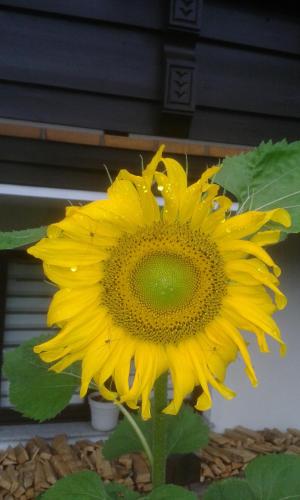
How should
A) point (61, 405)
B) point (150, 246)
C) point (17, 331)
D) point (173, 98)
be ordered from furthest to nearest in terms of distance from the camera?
point (17, 331) → point (173, 98) → point (61, 405) → point (150, 246)

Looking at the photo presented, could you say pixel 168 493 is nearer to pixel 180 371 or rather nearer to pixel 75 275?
pixel 180 371

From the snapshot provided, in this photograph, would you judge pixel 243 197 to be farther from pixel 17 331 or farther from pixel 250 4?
pixel 17 331

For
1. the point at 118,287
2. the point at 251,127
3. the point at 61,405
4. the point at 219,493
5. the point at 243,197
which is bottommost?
the point at 219,493

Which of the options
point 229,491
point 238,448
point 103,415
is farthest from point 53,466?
point 229,491

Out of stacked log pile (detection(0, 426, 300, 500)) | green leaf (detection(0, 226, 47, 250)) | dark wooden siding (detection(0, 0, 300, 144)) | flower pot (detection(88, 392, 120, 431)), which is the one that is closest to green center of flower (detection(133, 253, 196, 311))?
green leaf (detection(0, 226, 47, 250))

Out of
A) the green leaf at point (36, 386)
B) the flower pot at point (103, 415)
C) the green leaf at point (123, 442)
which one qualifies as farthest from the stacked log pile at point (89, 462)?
the green leaf at point (36, 386)

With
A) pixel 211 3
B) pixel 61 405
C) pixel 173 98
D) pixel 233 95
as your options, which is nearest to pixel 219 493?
pixel 61 405

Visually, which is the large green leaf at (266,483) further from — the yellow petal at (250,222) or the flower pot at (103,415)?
the flower pot at (103,415)
